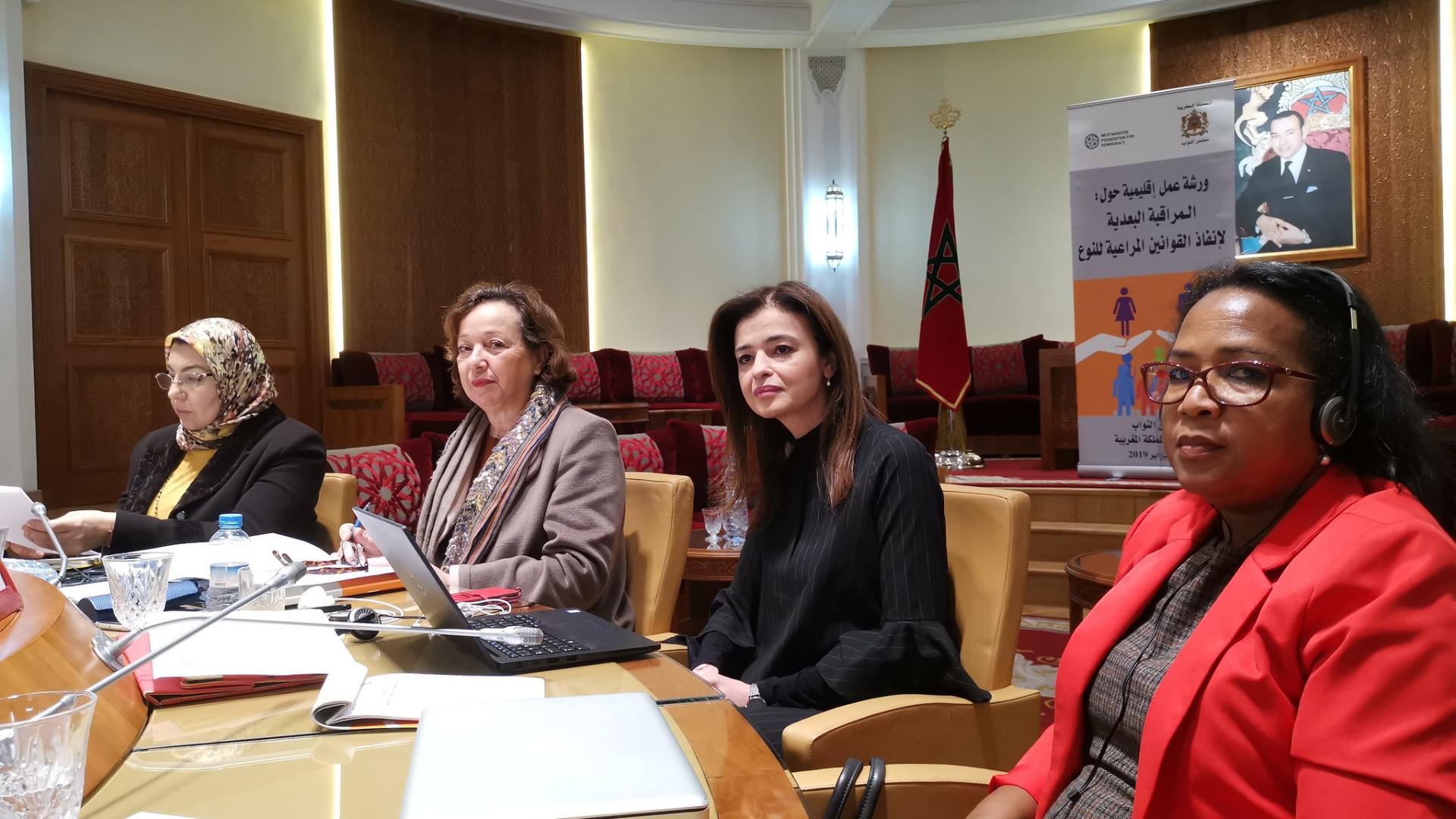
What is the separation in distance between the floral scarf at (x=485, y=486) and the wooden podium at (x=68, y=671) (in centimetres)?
113

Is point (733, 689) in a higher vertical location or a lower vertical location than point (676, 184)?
lower

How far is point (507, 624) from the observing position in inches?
59.1

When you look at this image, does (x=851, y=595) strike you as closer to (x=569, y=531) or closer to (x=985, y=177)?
(x=569, y=531)

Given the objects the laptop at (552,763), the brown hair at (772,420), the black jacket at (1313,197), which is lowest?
the laptop at (552,763)

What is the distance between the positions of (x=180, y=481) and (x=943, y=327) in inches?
187

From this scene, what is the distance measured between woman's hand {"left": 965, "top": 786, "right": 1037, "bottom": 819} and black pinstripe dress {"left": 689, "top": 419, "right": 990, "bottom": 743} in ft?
1.27

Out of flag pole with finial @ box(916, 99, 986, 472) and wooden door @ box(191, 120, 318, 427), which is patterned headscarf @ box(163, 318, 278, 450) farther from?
wooden door @ box(191, 120, 318, 427)

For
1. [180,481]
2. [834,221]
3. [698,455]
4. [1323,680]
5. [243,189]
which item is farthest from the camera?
[834,221]

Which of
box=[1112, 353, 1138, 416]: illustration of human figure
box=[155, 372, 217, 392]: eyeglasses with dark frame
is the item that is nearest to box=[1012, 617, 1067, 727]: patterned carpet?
box=[1112, 353, 1138, 416]: illustration of human figure

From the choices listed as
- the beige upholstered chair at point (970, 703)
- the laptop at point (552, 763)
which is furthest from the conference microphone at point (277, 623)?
the beige upholstered chair at point (970, 703)

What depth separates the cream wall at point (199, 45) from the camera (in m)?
6.32

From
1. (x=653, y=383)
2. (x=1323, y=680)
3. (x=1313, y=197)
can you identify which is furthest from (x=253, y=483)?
(x=1313, y=197)

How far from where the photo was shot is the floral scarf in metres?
2.25

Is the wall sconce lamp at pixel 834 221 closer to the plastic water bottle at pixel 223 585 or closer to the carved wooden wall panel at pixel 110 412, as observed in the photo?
the carved wooden wall panel at pixel 110 412
